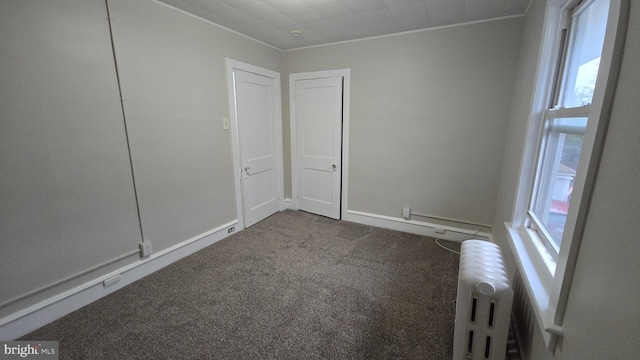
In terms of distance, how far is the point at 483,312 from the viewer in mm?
1296

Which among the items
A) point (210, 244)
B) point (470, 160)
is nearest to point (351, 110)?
point (470, 160)

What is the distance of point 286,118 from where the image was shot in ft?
12.7

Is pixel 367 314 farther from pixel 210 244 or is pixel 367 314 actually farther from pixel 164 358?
pixel 210 244

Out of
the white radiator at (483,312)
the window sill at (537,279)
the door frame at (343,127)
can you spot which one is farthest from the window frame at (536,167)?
the door frame at (343,127)

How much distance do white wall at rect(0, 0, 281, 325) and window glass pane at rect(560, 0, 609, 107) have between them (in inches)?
116

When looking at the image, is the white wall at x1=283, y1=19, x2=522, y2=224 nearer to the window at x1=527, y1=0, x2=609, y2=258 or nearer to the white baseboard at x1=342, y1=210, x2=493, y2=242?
the white baseboard at x1=342, y1=210, x2=493, y2=242

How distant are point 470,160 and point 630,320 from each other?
8.26 ft

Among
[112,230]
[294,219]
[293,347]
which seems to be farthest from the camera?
[294,219]

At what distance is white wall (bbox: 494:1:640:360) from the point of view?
61 cm

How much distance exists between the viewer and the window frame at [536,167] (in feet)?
2.56

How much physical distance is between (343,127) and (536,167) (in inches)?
86.9

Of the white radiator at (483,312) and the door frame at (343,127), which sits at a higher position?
the door frame at (343,127)

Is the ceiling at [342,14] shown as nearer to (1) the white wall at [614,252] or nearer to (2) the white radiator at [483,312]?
(1) the white wall at [614,252]

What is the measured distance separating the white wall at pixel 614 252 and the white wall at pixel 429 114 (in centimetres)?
216
